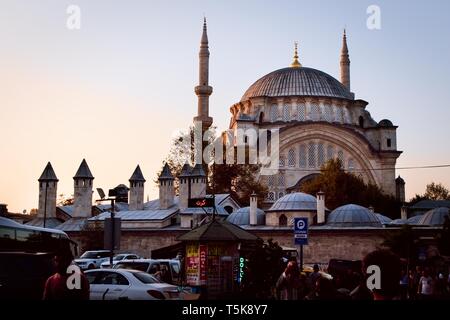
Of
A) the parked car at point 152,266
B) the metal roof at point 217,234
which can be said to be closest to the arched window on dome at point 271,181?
the parked car at point 152,266

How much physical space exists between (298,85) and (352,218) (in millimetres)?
30074

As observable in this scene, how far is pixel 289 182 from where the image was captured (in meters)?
60.5

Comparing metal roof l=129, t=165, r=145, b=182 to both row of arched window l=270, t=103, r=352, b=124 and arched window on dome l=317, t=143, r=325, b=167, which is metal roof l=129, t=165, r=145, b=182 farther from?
row of arched window l=270, t=103, r=352, b=124

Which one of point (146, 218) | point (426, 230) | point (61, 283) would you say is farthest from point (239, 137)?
point (61, 283)

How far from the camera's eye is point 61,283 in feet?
21.7

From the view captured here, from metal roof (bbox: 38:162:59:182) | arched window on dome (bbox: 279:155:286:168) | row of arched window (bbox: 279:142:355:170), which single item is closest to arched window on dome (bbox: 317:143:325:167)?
row of arched window (bbox: 279:142:355:170)

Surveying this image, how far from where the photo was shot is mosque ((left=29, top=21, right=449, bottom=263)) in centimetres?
3956

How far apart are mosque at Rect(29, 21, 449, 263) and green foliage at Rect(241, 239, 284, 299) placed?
63.4 ft

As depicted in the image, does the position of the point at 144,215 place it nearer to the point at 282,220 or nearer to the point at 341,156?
the point at 282,220

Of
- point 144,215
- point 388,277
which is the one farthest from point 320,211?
point 388,277

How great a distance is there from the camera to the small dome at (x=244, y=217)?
42.7 m

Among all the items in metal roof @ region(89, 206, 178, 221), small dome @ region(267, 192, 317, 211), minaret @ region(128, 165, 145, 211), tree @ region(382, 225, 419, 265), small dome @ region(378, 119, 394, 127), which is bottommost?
tree @ region(382, 225, 419, 265)
